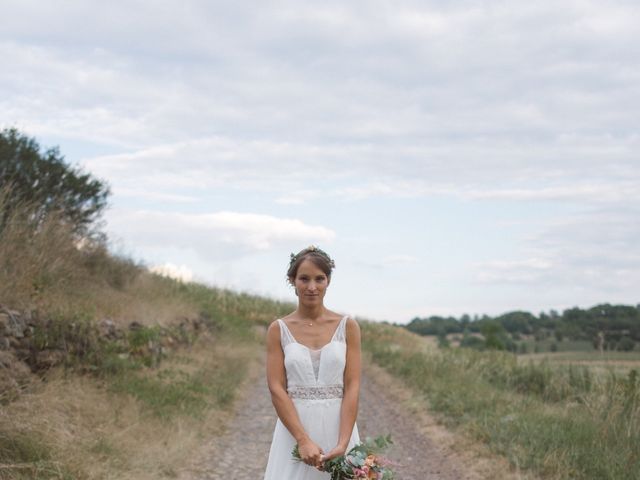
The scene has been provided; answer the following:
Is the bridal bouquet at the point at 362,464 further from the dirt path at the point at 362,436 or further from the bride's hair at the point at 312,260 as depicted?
the dirt path at the point at 362,436

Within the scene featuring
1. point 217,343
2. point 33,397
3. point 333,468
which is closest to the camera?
point 333,468

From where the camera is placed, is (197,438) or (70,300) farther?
(70,300)

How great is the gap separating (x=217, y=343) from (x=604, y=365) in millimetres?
12629

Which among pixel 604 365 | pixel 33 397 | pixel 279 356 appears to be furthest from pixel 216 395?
pixel 279 356

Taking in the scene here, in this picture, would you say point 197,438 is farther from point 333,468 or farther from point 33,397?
point 333,468

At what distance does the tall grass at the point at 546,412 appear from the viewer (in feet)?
28.0

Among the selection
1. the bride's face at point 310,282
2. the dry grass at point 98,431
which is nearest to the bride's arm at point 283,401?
the bride's face at point 310,282

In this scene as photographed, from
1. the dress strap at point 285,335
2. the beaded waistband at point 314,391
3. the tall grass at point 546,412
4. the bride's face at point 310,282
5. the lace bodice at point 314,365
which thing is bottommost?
the tall grass at point 546,412

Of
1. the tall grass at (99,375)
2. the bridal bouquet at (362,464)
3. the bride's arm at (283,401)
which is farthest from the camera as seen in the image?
the tall grass at (99,375)

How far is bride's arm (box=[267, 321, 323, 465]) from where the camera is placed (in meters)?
4.27

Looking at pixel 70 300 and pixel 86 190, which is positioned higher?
pixel 86 190

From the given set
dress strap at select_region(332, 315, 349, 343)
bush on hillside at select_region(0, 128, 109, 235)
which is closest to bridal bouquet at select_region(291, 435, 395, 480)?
dress strap at select_region(332, 315, 349, 343)

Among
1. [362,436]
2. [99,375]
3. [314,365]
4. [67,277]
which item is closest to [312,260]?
[314,365]

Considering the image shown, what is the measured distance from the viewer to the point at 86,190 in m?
20.2
